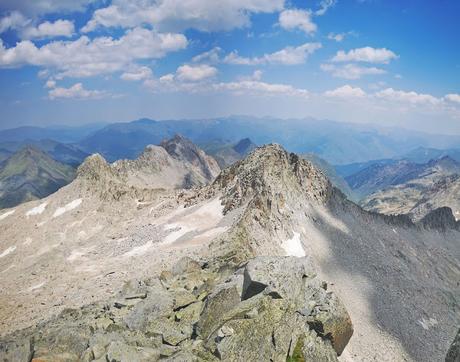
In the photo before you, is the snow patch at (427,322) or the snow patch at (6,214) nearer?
the snow patch at (427,322)

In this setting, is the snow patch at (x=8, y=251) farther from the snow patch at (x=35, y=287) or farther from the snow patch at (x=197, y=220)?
the snow patch at (x=197, y=220)

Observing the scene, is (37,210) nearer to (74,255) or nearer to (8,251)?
(8,251)

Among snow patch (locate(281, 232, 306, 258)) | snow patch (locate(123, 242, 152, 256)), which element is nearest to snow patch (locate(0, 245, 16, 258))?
snow patch (locate(123, 242, 152, 256))

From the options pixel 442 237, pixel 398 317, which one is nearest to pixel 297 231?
pixel 398 317

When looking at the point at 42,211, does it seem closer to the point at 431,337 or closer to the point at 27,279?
the point at 27,279

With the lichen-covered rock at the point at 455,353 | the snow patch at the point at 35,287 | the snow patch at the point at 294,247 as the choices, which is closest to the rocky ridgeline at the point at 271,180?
the snow patch at the point at 294,247
